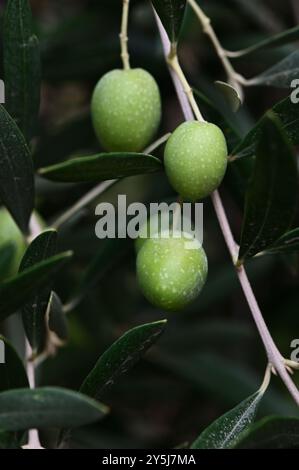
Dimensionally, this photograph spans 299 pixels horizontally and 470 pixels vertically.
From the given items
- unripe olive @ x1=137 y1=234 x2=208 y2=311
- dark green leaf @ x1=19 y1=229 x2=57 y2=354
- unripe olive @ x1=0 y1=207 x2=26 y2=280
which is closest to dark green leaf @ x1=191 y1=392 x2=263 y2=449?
unripe olive @ x1=137 y1=234 x2=208 y2=311

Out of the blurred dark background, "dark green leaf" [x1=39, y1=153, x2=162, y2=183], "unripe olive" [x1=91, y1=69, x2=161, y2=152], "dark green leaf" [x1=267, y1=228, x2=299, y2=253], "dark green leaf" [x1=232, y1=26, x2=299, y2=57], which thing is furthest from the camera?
the blurred dark background

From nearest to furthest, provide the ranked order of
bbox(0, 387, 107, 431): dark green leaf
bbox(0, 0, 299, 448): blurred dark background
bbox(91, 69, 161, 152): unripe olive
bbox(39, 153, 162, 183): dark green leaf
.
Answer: bbox(0, 387, 107, 431): dark green leaf, bbox(39, 153, 162, 183): dark green leaf, bbox(91, 69, 161, 152): unripe olive, bbox(0, 0, 299, 448): blurred dark background

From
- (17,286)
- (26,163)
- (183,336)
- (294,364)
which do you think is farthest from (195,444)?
(183,336)

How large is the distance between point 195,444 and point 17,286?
311mm

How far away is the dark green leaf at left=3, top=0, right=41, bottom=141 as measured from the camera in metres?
1.17

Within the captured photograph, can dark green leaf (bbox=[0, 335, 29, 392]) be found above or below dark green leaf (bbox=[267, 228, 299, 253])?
below

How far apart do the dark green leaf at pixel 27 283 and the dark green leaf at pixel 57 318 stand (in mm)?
238

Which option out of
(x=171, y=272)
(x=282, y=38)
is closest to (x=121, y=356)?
(x=171, y=272)

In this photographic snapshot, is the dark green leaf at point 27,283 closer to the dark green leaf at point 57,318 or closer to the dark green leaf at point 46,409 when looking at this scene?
the dark green leaf at point 46,409

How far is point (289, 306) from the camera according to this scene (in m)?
2.25

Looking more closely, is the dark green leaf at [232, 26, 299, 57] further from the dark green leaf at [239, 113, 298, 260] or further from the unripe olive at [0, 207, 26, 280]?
the unripe olive at [0, 207, 26, 280]

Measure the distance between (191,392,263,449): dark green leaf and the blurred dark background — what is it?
0.61 metres

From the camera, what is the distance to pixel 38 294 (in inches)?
40.5

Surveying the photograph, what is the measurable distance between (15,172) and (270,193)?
39cm
